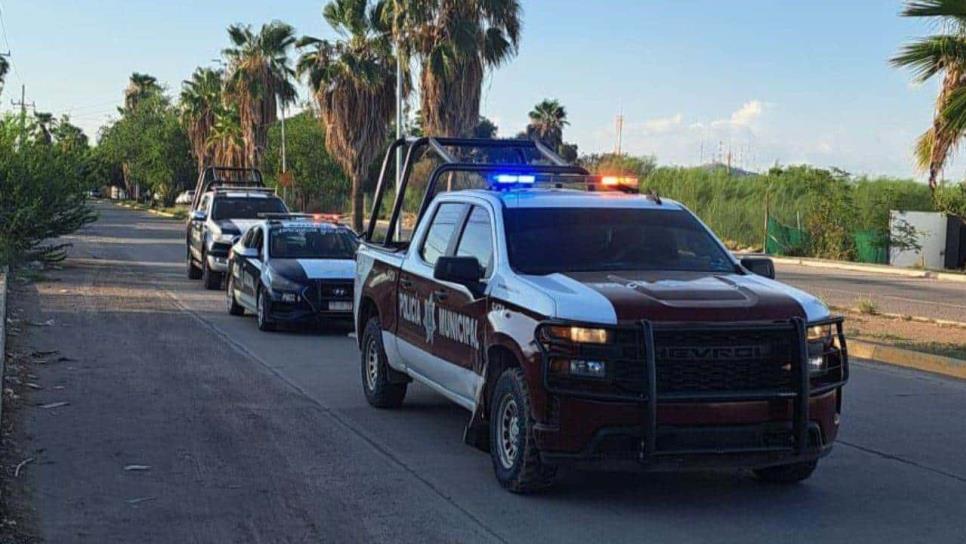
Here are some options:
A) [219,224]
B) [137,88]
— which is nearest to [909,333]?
[219,224]

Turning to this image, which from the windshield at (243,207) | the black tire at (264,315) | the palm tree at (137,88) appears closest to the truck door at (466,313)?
the black tire at (264,315)

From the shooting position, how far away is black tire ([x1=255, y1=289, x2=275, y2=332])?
50.2 feet

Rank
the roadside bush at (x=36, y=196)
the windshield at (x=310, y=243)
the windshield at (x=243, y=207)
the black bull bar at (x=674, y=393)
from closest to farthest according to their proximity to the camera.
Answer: the black bull bar at (x=674, y=393)
the windshield at (x=310, y=243)
the windshield at (x=243, y=207)
the roadside bush at (x=36, y=196)

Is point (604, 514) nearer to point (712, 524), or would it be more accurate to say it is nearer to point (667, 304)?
point (712, 524)

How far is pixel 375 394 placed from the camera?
9945mm

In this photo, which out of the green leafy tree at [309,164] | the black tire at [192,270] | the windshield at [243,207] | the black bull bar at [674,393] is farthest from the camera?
the green leafy tree at [309,164]

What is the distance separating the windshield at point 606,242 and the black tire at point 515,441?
0.81 m

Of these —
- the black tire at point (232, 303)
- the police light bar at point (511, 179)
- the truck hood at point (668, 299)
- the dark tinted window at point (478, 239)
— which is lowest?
the black tire at point (232, 303)

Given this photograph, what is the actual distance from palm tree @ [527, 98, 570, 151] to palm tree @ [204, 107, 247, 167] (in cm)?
2430

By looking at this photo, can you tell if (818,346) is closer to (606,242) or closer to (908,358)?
(606,242)

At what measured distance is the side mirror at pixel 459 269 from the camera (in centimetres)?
744

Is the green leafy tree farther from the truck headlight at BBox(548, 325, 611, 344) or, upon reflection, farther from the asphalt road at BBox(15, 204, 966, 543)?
the truck headlight at BBox(548, 325, 611, 344)

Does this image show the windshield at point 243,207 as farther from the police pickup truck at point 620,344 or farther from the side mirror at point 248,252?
the police pickup truck at point 620,344

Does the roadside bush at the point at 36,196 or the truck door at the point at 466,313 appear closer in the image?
the truck door at the point at 466,313
